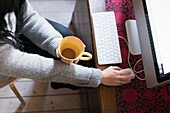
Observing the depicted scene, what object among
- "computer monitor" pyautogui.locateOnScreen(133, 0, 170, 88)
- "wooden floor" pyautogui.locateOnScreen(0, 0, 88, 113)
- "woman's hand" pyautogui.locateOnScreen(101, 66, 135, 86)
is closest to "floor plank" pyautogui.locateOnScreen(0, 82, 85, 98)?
"wooden floor" pyautogui.locateOnScreen(0, 0, 88, 113)

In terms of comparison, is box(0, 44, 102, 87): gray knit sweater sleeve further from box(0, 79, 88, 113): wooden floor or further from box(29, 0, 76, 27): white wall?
box(29, 0, 76, 27): white wall

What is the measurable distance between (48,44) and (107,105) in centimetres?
42

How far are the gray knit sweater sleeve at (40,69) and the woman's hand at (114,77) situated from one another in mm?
34

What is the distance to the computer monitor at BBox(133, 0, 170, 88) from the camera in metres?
0.65

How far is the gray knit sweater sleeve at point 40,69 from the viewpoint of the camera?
651mm

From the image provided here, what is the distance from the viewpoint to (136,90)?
2.67ft

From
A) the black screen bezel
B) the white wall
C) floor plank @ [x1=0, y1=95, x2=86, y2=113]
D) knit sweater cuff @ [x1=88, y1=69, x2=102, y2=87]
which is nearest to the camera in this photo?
the black screen bezel

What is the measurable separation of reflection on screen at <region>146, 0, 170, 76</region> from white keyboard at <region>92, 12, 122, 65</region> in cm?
21

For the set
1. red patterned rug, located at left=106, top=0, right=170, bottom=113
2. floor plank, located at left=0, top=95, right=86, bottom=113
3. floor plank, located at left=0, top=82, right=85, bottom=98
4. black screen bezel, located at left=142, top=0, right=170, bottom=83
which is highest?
black screen bezel, located at left=142, top=0, right=170, bottom=83

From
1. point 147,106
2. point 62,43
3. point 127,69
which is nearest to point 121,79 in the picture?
point 127,69

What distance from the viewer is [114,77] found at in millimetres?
805

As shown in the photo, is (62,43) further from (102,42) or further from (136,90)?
(136,90)

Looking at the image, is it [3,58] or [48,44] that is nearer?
[3,58]

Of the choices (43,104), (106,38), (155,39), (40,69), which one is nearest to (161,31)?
(155,39)
